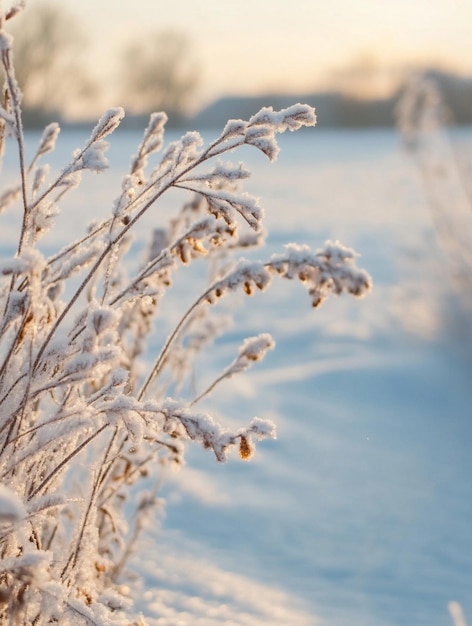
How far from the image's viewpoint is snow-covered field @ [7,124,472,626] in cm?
261

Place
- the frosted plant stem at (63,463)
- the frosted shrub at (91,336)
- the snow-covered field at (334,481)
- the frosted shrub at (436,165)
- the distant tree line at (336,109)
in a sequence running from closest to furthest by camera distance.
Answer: the frosted shrub at (91,336), the frosted plant stem at (63,463), the snow-covered field at (334,481), the frosted shrub at (436,165), the distant tree line at (336,109)

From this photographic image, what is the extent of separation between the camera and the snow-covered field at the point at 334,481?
261 centimetres

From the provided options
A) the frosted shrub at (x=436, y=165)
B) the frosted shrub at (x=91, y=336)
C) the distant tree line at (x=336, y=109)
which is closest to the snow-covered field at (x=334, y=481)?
the frosted shrub at (x=436, y=165)

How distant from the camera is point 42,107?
27891mm

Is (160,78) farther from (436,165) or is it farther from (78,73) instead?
(436,165)

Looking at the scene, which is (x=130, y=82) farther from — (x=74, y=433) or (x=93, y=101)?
(x=74, y=433)

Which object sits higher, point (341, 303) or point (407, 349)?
point (341, 303)

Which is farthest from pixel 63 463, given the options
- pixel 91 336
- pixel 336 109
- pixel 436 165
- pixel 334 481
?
pixel 336 109

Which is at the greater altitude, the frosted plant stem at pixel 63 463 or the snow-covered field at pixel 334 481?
the snow-covered field at pixel 334 481

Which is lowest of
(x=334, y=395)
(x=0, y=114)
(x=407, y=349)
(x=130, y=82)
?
(x=0, y=114)

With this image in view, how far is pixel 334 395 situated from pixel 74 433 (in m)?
4.01

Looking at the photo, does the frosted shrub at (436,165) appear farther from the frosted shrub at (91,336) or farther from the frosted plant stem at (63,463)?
the frosted plant stem at (63,463)

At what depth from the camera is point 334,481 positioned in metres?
3.88

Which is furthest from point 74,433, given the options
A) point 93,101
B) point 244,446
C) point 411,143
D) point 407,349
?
point 93,101
